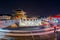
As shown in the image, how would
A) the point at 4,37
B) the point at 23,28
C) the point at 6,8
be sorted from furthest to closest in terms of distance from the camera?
the point at 6,8
the point at 23,28
the point at 4,37

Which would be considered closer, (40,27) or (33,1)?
(40,27)

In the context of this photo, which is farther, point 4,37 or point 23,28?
point 23,28

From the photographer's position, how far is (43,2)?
1357mm

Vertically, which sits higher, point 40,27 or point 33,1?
point 33,1

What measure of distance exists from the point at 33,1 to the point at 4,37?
19.3 inches

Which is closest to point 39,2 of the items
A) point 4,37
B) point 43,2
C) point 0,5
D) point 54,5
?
point 43,2

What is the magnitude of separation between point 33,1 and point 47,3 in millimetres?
143

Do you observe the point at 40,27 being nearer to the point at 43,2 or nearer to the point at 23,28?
the point at 23,28

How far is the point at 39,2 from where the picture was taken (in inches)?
53.7

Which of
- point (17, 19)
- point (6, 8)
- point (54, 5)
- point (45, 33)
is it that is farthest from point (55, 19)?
point (6, 8)

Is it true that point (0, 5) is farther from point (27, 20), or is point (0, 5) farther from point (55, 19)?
point (55, 19)

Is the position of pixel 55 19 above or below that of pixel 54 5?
below

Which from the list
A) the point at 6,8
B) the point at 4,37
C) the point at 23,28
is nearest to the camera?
the point at 4,37

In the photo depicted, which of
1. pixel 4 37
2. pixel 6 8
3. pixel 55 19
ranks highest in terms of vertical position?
pixel 6 8
